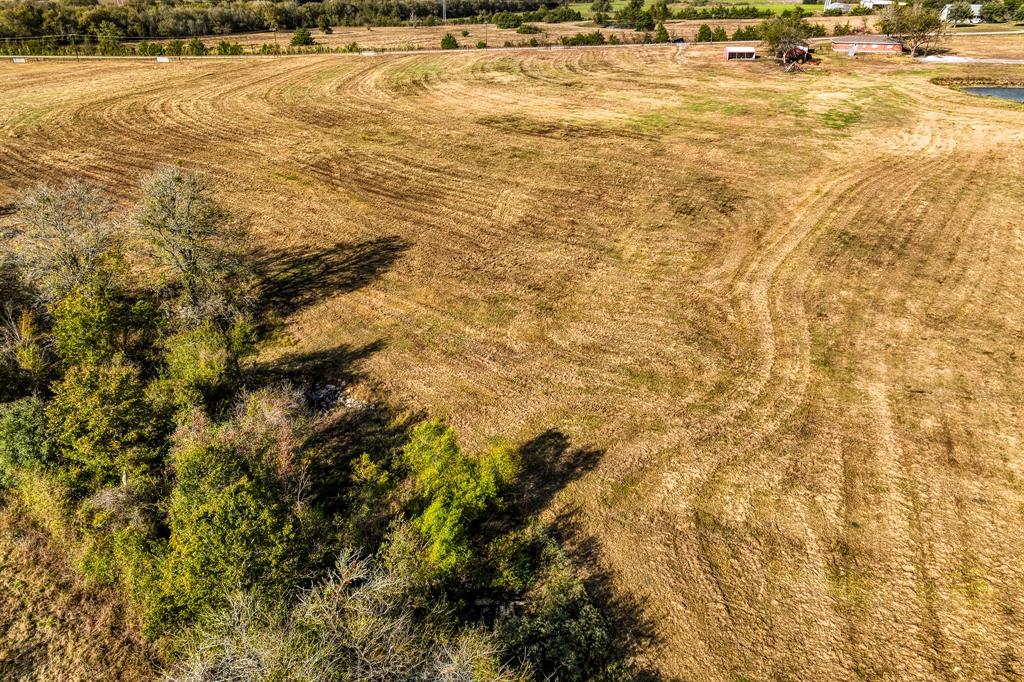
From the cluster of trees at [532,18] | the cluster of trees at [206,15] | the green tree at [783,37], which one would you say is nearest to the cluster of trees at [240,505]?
the green tree at [783,37]

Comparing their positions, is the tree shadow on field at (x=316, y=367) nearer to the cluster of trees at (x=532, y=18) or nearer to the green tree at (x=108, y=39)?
the green tree at (x=108, y=39)

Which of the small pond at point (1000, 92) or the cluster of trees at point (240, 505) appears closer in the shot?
the cluster of trees at point (240, 505)

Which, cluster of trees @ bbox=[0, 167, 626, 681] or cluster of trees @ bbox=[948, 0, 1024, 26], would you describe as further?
cluster of trees @ bbox=[948, 0, 1024, 26]

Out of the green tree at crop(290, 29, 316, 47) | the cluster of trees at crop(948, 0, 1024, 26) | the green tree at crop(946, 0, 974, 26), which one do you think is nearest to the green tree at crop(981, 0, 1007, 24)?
the cluster of trees at crop(948, 0, 1024, 26)

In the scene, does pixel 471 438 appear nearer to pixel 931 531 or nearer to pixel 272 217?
pixel 931 531

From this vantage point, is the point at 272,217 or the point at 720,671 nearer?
the point at 720,671

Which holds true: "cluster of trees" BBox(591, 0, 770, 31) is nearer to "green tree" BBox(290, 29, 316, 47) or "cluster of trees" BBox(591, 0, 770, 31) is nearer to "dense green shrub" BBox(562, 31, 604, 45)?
"dense green shrub" BBox(562, 31, 604, 45)

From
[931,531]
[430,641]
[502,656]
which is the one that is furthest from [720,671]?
[931,531]
